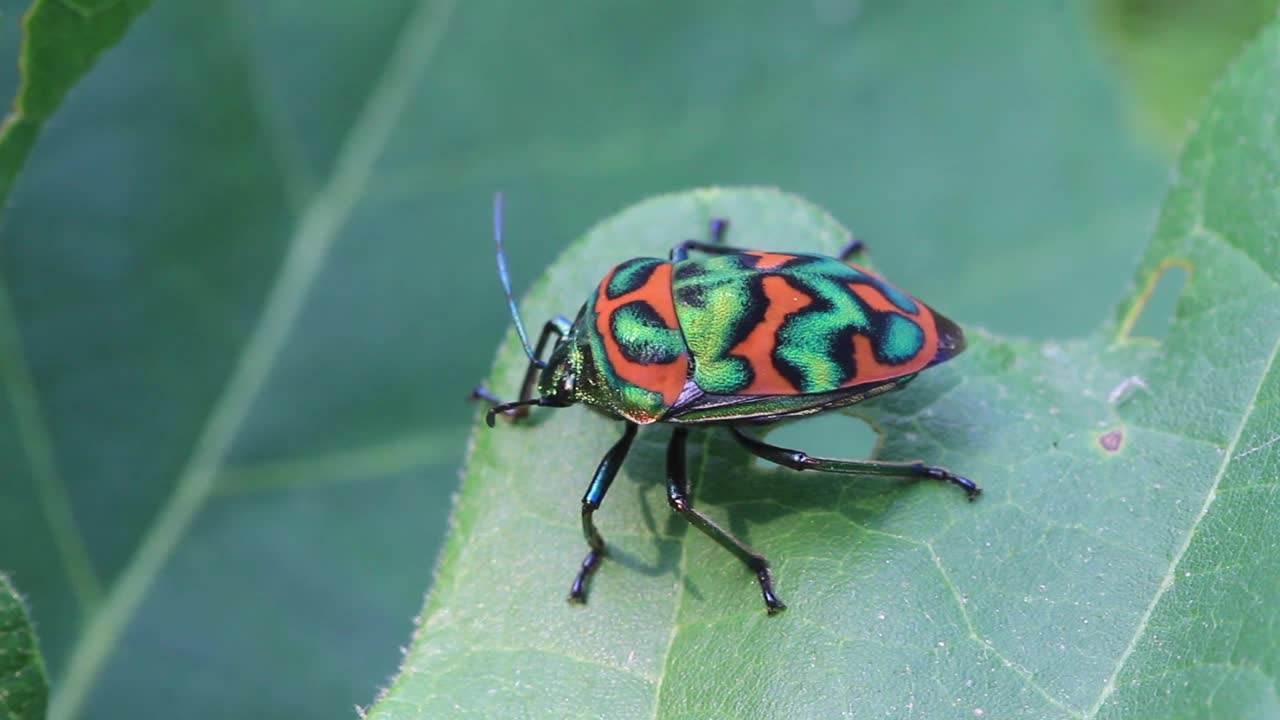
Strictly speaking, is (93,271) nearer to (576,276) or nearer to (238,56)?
(238,56)

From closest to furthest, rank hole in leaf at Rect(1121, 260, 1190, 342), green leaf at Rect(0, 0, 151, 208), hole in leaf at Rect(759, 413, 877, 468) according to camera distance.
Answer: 1. green leaf at Rect(0, 0, 151, 208)
2. hole in leaf at Rect(1121, 260, 1190, 342)
3. hole in leaf at Rect(759, 413, 877, 468)

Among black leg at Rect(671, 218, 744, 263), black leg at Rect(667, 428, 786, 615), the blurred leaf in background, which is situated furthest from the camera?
the blurred leaf in background

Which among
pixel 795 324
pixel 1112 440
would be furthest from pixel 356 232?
pixel 1112 440

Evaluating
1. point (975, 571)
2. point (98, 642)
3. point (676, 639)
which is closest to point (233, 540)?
point (98, 642)

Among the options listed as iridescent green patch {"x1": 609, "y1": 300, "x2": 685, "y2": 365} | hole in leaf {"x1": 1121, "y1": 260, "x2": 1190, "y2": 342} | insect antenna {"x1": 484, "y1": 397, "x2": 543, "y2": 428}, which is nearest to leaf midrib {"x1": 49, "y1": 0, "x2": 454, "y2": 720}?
insect antenna {"x1": 484, "y1": 397, "x2": 543, "y2": 428}

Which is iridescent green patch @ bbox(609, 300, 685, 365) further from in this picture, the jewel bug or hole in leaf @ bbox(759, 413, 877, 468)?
hole in leaf @ bbox(759, 413, 877, 468)

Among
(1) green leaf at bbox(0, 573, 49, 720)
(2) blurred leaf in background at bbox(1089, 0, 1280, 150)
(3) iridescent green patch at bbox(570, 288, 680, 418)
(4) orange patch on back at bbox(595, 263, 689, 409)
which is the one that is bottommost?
(1) green leaf at bbox(0, 573, 49, 720)

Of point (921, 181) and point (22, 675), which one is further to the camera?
point (921, 181)

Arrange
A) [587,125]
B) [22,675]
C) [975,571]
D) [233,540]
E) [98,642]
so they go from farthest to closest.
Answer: [587,125], [233,540], [98,642], [975,571], [22,675]
